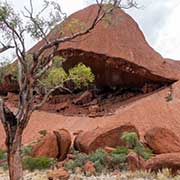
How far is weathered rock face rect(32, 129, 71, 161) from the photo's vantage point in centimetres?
2488

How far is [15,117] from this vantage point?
16922mm

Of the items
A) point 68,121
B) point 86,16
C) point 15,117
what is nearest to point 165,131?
point 15,117

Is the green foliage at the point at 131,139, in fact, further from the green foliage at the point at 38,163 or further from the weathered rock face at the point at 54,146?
the green foliage at the point at 38,163

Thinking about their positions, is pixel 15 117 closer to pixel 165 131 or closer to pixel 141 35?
pixel 165 131

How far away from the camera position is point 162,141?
962 inches

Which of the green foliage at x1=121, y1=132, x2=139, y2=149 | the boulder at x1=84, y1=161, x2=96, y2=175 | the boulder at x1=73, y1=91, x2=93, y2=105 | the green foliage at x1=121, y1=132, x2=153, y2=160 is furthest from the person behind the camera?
the boulder at x1=73, y1=91, x2=93, y2=105

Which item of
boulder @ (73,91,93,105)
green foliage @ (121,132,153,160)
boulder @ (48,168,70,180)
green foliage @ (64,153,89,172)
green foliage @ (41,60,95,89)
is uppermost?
boulder @ (73,91,93,105)

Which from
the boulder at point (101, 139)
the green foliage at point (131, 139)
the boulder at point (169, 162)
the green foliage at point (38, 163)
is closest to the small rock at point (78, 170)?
the green foliage at point (38, 163)

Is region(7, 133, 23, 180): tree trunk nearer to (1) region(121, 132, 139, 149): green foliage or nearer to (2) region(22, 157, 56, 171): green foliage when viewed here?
(2) region(22, 157, 56, 171): green foliage

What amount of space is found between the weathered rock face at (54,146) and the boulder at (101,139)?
953 mm

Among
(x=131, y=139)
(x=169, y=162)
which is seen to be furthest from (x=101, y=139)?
(x=169, y=162)

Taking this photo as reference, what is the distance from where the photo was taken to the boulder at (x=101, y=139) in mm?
25719

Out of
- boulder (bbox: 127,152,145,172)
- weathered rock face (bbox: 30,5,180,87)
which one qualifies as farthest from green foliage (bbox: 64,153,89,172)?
weathered rock face (bbox: 30,5,180,87)

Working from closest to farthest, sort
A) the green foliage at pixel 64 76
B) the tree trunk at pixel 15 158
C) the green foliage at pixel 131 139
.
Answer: the tree trunk at pixel 15 158, the green foliage at pixel 64 76, the green foliage at pixel 131 139
